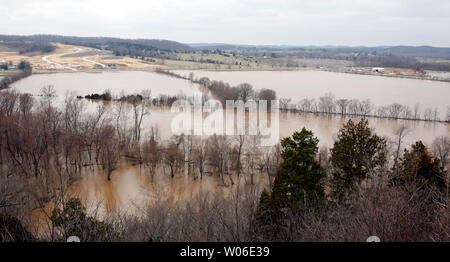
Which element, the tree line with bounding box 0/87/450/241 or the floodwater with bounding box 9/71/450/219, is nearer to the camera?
the tree line with bounding box 0/87/450/241

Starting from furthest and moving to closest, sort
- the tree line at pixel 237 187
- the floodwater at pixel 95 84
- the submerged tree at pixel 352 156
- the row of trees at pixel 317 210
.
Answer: the floodwater at pixel 95 84
the submerged tree at pixel 352 156
the tree line at pixel 237 187
the row of trees at pixel 317 210

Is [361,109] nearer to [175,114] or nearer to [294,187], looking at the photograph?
[175,114]

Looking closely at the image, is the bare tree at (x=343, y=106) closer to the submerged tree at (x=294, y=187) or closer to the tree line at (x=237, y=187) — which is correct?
the tree line at (x=237, y=187)

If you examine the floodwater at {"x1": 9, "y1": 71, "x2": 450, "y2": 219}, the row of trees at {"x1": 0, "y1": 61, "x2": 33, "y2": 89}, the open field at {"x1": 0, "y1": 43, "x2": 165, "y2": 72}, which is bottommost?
the floodwater at {"x1": 9, "y1": 71, "x2": 450, "y2": 219}

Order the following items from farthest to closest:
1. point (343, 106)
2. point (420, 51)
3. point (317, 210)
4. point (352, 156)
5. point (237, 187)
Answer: point (420, 51) < point (343, 106) < point (352, 156) < point (317, 210) < point (237, 187)

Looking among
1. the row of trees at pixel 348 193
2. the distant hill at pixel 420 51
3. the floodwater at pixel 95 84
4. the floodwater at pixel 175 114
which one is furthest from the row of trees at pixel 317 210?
the distant hill at pixel 420 51

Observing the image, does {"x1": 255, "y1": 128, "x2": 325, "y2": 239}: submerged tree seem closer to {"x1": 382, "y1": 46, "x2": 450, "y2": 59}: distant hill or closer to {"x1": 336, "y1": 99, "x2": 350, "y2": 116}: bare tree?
{"x1": 336, "y1": 99, "x2": 350, "y2": 116}: bare tree

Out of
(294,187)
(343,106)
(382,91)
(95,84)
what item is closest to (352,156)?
(294,187)

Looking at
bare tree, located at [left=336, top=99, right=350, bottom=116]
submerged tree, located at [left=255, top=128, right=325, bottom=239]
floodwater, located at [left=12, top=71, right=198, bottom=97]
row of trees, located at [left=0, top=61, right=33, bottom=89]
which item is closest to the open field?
row of trees, located at [left=0, top=61, right=33, bottom=89]
